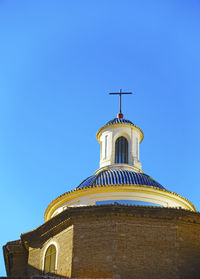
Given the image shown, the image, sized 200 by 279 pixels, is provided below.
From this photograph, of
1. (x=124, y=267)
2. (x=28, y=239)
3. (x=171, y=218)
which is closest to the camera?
(x=124, y=267)

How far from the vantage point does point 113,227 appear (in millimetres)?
18672

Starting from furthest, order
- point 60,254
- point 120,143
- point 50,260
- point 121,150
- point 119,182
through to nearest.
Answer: point 120,143
point 121,150
point 119,182
point 50,260
point 60,254

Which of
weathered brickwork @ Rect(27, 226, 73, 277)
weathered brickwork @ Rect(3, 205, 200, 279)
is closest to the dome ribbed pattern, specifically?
weathered brickwork @ Rect(3, 205, 200, 279)

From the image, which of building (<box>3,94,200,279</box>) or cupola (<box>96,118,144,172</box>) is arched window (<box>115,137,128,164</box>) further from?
building (<box>3,94,200,279</box>)

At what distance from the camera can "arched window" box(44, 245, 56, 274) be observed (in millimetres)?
19319

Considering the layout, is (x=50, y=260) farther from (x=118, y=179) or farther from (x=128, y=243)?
(x=118, y=179)

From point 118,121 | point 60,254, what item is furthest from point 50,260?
point 118,121

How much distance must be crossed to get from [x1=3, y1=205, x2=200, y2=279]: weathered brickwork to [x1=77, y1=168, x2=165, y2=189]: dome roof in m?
3.03

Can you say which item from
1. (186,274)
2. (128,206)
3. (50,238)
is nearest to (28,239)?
(50,238)

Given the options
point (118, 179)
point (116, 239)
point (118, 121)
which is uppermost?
point (118, 121)

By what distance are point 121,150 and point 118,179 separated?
315 cm

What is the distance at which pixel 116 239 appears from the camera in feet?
60.2

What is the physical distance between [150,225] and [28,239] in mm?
5377

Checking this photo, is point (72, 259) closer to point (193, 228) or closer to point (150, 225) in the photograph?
point (150, 225)
